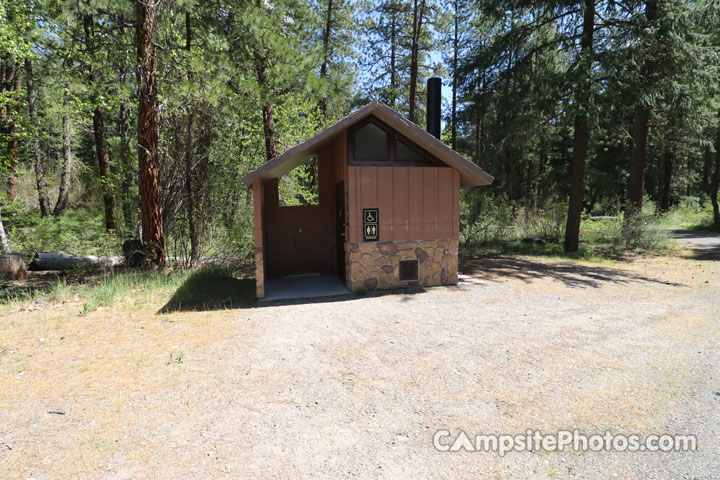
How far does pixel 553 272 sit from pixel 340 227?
5538mm

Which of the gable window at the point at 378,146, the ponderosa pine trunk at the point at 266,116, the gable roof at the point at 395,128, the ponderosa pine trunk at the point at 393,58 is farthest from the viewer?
the ponderosa pine trunk at the point at 393,58

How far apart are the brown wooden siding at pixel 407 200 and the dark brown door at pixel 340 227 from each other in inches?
38.8

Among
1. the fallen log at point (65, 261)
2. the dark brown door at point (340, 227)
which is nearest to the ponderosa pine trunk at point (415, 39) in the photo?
the dark brown door at point (340, 227)

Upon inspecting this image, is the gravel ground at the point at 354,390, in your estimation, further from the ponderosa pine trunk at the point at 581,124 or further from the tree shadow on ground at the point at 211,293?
the ponderosa pine trunk at the point at 581,124

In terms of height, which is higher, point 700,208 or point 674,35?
point 674,35

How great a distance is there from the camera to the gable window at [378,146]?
686 cm

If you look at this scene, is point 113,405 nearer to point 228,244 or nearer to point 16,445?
point 16,445

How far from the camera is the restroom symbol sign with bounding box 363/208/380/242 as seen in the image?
6940 mm

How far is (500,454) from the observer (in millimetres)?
2510

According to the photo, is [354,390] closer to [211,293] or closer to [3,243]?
[211,293]

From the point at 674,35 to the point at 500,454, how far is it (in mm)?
12142

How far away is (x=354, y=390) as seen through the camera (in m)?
3.37

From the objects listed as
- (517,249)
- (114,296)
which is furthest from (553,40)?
(114,296)

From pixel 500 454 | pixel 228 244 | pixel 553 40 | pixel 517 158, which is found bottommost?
pixel 500 454
